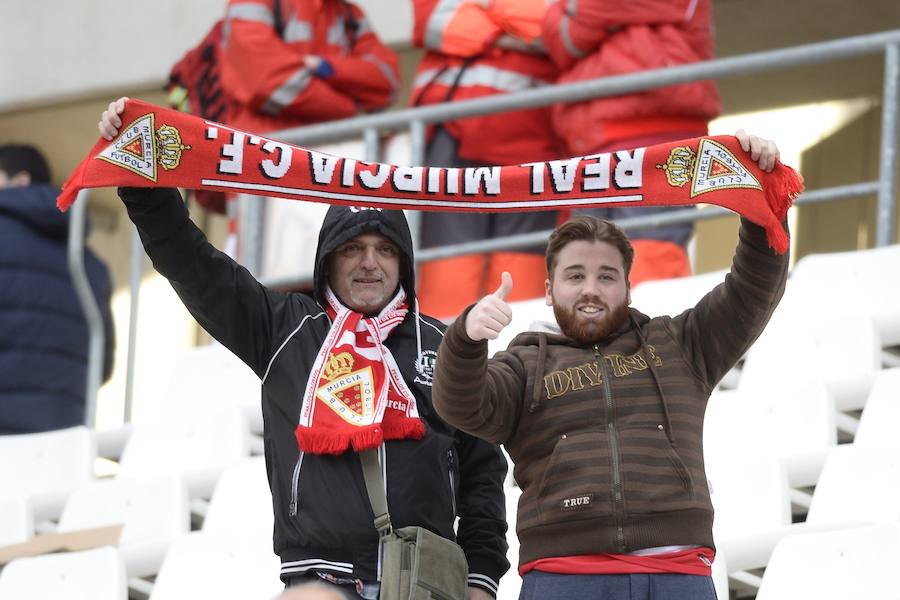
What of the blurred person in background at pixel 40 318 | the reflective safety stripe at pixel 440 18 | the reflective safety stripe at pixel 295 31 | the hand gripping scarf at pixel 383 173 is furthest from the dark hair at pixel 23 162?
the hand gripping scarf at pixel 383 173

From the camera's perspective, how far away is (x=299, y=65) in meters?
5.89

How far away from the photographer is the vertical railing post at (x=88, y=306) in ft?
19.4

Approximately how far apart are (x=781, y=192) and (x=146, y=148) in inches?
44.3

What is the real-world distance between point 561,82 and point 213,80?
1.44 meters

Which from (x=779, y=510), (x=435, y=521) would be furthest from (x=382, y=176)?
(x=779, y=510)

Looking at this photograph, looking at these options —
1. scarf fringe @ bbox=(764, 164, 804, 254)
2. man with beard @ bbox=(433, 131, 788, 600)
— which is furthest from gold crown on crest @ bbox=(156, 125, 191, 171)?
scarf fringe @ bbox=(764, 164, 804, 254)

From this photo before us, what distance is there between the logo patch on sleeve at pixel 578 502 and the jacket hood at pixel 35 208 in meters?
3.63

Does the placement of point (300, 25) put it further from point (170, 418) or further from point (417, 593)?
point (417, 593)

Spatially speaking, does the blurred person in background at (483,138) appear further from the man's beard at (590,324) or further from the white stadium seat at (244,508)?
the man's beard at (590,324)

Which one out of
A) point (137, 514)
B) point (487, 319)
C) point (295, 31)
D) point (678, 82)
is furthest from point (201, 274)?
point (295, 31)

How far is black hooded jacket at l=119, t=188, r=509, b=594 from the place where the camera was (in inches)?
119

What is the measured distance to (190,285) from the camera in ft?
10.3

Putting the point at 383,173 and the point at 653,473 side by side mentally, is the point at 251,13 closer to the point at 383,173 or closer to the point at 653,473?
the point at 383,173

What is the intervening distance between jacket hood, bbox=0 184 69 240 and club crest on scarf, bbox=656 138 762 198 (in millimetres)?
3394
